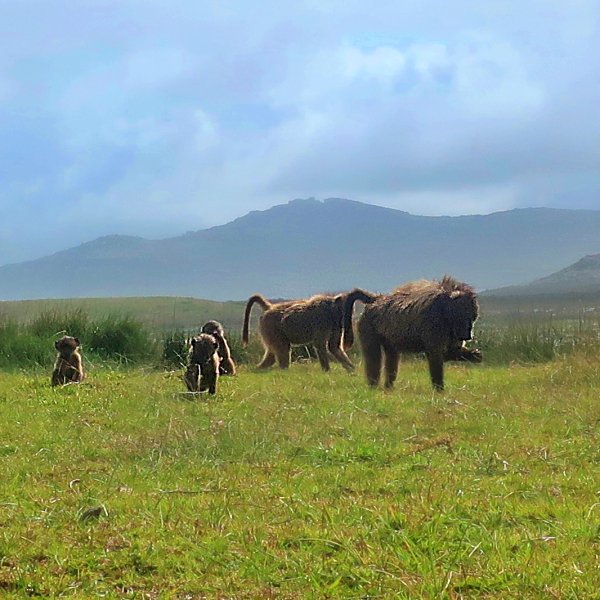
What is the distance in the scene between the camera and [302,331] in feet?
54.3

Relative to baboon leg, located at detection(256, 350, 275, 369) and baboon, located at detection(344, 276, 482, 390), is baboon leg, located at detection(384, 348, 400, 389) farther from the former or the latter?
baboon leg, located at detection(256, 350, 275, 369)

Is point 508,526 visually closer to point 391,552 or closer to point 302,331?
point 391,552

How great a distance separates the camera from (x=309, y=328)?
1652cm

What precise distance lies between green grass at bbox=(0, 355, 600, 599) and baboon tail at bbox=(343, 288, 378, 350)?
2429mm

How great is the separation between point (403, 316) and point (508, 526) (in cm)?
702

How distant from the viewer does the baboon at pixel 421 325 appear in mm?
12148

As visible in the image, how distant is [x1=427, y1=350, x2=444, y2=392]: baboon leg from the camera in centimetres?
1232

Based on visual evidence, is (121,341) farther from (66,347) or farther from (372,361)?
(372,361)

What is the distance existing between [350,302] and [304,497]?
7.77 meters

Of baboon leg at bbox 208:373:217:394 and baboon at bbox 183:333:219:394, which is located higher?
baboon at bbox 183:333:219:394

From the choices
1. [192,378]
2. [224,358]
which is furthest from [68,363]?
[224,358]

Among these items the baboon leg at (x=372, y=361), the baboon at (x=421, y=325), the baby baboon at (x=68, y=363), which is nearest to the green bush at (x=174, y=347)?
the baby baboon at (x=68, y=363)

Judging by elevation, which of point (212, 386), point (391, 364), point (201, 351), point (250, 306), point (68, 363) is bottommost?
point (212, 386)

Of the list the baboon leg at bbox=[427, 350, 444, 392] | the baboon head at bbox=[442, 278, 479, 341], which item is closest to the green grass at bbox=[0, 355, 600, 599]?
the baboon leg at bbox=[427, 350, 444, 392]
